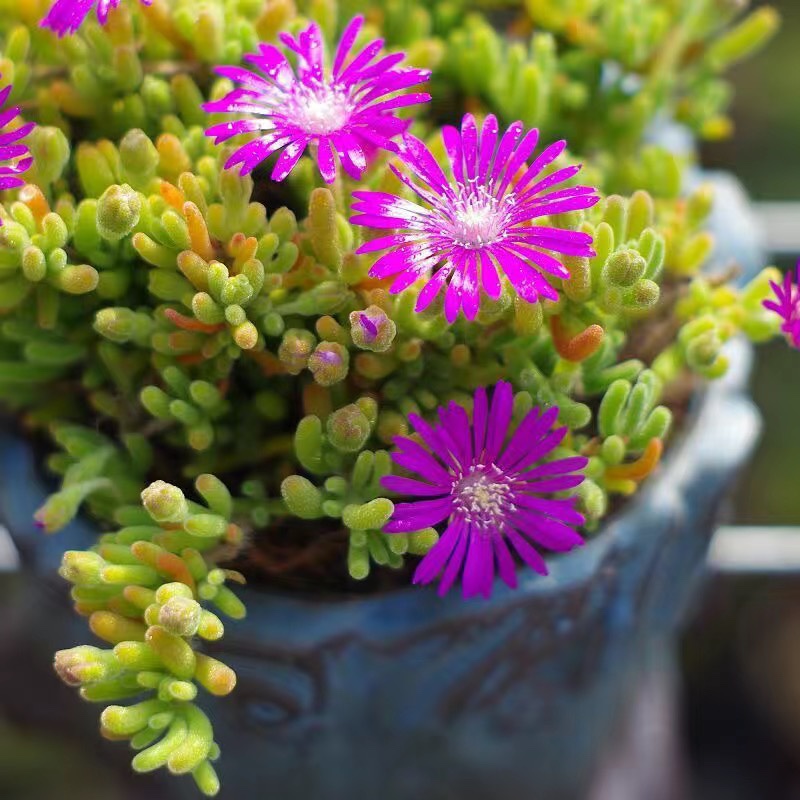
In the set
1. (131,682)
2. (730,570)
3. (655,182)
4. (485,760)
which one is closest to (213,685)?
(131,682)

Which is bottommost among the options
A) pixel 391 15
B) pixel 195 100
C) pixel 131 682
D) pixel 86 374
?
pixel 131 682

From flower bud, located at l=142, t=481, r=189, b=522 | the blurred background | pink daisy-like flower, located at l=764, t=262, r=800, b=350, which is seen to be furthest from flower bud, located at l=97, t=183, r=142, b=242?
the blurred background

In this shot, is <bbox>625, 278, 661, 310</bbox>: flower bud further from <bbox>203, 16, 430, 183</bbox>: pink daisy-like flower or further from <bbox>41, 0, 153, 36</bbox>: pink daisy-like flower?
<bbox>41, 0, 153, 36</bbox>: pink daisy-like flower

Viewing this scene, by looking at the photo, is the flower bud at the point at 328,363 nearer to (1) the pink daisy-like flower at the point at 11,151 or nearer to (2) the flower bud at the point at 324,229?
(2) the flower bud at the point at 324,229

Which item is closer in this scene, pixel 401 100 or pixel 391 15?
pixel 401 100

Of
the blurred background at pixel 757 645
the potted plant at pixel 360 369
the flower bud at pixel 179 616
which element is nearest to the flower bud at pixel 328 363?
the potted plant at pixel 360 369

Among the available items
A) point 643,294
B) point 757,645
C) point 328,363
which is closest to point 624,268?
point 643,294

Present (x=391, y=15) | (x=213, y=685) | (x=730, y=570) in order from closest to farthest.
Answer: (x=213, y=685)
(x=391, y=15)
(x=730, y=570)

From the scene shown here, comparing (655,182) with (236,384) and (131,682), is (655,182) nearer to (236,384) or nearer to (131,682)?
(236,384)
